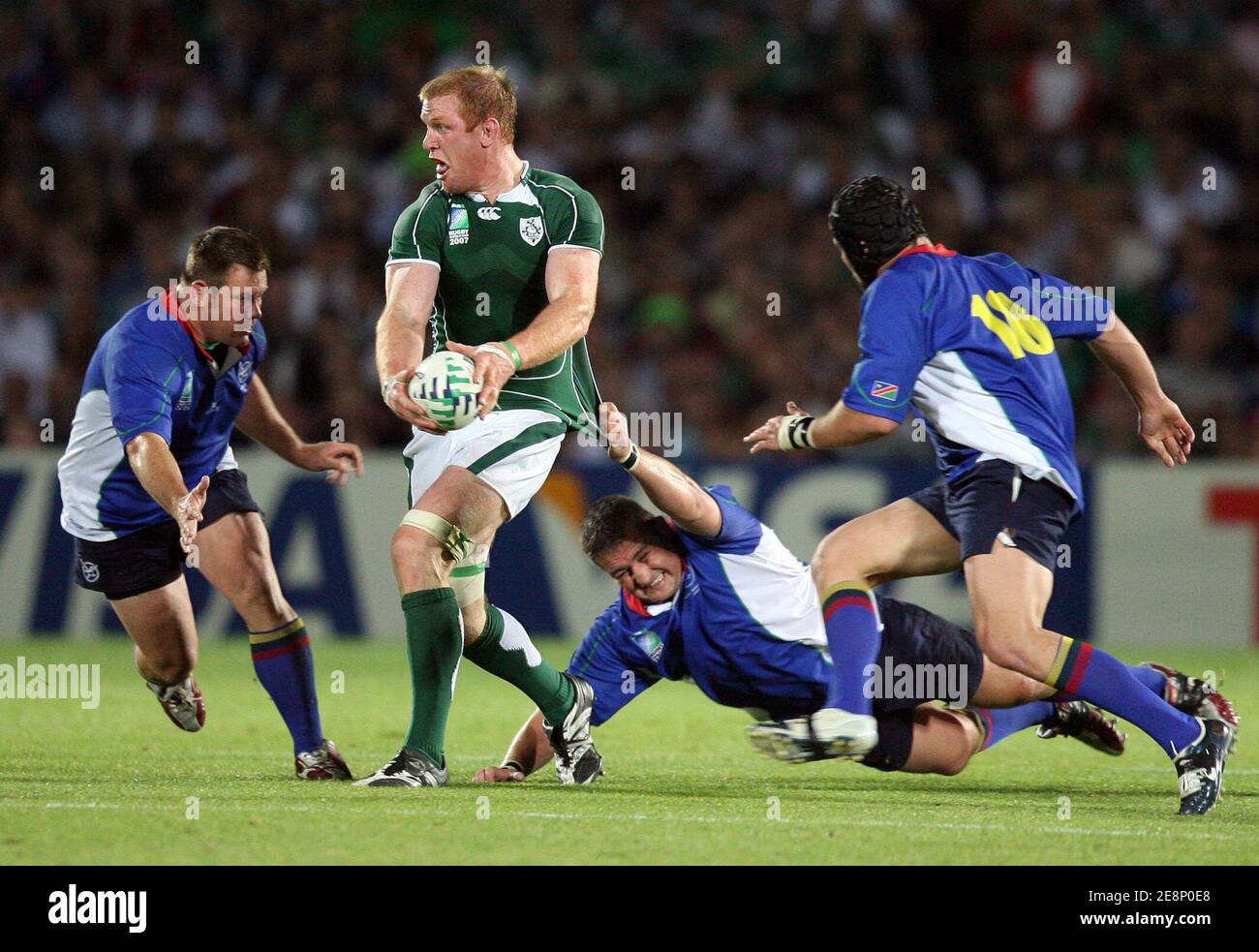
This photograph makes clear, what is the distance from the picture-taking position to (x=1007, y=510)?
5348 millimetres

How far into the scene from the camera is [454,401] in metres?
5.14

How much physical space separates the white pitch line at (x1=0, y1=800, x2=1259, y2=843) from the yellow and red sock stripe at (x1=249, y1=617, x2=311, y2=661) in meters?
0.95

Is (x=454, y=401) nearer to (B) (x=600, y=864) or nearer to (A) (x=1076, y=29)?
(B) (x=600, y=864)

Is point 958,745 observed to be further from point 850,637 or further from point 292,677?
point 292,677

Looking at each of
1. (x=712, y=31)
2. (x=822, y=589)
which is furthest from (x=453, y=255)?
(x=712, y=31)

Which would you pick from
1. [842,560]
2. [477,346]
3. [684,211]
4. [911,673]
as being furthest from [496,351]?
[684,211]

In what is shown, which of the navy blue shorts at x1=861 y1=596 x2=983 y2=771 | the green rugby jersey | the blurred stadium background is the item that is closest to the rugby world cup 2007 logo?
the green rugby jersey

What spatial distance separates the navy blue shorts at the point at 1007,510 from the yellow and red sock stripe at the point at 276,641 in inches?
88.1

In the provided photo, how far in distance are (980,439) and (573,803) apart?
1.64 m

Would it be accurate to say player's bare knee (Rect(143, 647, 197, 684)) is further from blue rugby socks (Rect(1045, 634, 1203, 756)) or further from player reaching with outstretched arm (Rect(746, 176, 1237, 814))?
blue rugby socks (Rect(1045, 634, 1203, 756))

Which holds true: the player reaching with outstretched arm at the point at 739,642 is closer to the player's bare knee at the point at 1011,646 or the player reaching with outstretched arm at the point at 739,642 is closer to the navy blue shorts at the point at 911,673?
the navy blue shorts at the point at 911,673

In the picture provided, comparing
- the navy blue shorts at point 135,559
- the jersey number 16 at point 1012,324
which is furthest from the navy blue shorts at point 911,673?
the navy blue shorts at point 135,559

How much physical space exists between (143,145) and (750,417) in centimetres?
470

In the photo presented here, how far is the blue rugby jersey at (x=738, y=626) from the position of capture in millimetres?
5652
